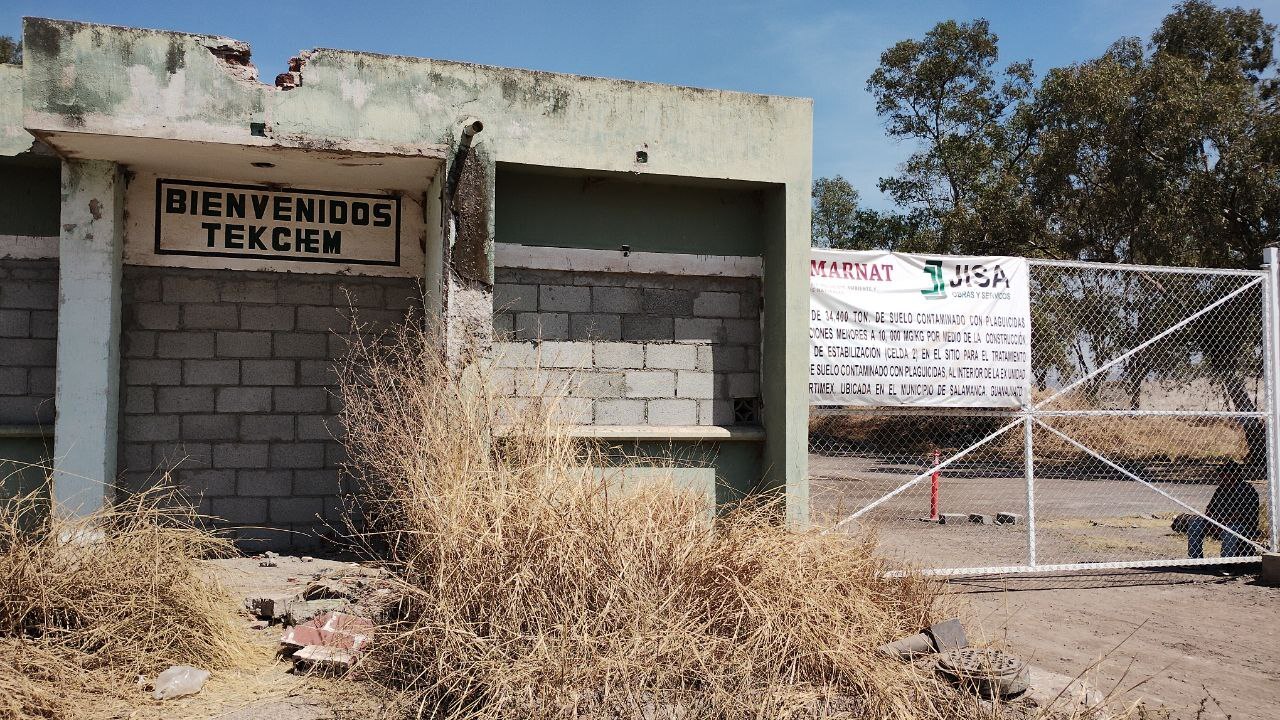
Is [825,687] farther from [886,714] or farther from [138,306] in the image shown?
[138,306]

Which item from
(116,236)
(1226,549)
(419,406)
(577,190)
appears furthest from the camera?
(1226,549)

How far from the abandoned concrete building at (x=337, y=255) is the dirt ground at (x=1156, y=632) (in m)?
2.13

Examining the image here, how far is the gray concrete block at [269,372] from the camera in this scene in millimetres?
8328

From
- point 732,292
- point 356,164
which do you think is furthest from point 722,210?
point 356,164

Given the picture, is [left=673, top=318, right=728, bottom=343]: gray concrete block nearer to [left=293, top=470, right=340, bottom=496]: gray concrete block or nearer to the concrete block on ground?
[left=293, top=470, right=340, bottom=496]: gray concrete block

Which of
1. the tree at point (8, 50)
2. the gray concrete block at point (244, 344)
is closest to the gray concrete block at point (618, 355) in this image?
the gray concrete block at point (244, 344)

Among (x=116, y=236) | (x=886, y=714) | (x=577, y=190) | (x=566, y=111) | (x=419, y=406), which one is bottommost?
(x=886, y=714)

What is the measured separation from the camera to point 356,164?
24.7ft

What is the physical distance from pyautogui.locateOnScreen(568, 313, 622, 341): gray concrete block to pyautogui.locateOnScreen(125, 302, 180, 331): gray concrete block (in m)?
3.49

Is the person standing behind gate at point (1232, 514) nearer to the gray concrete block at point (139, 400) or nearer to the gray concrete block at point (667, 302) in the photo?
the gray concrete block at point (667, 302)

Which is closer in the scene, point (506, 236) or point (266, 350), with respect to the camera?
point (506, 236)

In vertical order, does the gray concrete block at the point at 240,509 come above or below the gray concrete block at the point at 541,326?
below

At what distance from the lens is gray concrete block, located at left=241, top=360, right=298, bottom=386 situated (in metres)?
8.33

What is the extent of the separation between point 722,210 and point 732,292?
741 mm
